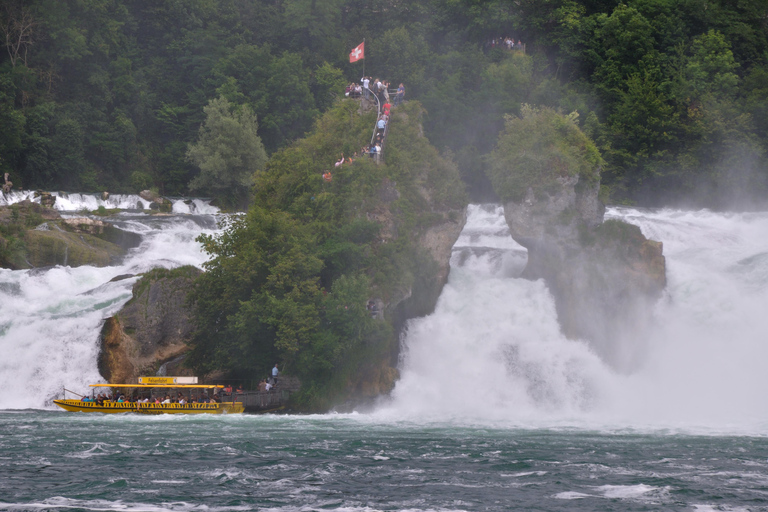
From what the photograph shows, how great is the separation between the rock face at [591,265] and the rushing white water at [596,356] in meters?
0.93

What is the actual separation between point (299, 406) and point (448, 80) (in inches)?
1661

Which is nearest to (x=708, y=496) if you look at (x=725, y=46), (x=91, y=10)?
(x=725, y=46)

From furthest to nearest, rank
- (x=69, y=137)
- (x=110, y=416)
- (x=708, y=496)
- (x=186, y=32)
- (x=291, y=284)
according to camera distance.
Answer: (x=186, y=32)
(x=69, y=137)
(x=291, y=284)
(x=110, y=416)
(x=708, y=496)

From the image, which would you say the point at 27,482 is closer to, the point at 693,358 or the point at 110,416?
the point at 110,416

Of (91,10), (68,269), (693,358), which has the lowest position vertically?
(693,358)

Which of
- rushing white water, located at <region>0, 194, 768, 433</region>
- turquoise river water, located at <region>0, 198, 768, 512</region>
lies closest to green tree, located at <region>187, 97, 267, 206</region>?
turquoise river water, located at <region>0, 198, 768, 512</region>

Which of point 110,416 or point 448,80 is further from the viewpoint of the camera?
point 448,80

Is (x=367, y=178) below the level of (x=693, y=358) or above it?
above

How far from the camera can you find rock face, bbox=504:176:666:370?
152 feet

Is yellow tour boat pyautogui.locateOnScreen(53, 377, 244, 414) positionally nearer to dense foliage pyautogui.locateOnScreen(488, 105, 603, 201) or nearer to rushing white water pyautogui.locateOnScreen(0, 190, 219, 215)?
dense foliage pyautogui.locateOnScreen(488, 105, 603, 201)

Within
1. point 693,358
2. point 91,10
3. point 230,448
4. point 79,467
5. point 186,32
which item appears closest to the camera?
point 79,467

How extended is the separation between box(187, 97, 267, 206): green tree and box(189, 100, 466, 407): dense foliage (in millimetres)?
23779

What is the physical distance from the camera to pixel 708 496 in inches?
846

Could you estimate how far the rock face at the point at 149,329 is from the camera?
4169 cm
